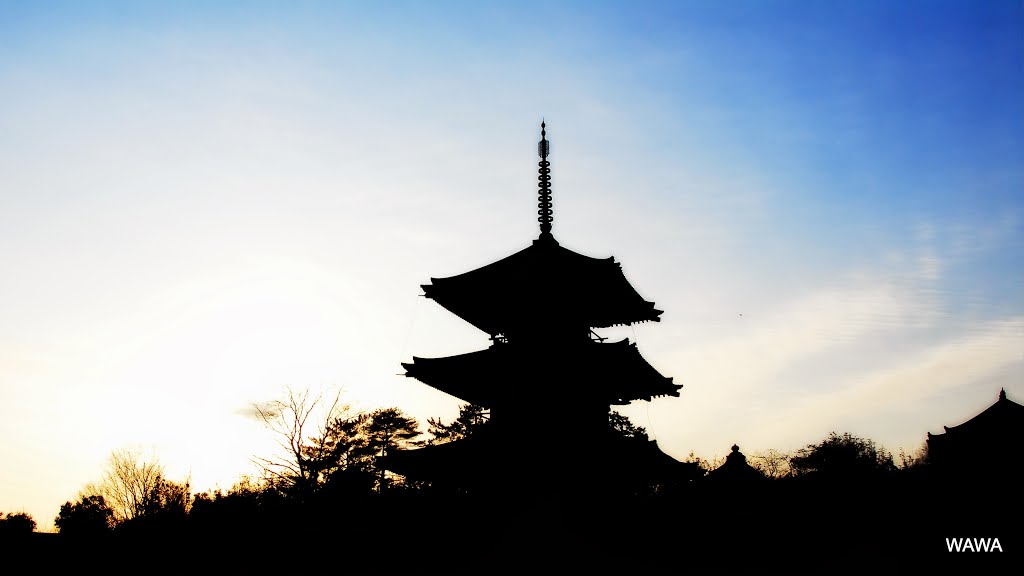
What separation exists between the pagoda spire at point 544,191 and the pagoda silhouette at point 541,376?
0.04m

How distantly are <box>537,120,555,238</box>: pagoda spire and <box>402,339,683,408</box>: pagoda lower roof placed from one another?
3.79 metres

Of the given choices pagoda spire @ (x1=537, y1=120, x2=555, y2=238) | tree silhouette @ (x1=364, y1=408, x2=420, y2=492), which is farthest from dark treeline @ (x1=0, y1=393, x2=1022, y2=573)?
tree silhouette @ (x1=364, y1=408, x2=420, y2=492)

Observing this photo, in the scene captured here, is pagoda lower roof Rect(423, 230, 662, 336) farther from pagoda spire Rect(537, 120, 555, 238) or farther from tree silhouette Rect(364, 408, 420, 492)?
tree silhouette Rect(364, 408, 420, 492)

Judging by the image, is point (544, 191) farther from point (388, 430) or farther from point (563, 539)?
point (388, 430)

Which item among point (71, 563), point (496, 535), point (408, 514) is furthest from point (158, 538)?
point (496, 535)

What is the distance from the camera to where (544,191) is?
67.9ft

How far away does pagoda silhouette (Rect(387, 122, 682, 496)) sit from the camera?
1817cm

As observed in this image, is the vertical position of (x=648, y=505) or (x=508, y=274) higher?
(x=508, y=274)

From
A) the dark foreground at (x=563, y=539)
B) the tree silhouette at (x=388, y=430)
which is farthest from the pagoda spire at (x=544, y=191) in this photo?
the tree silhouette at (x=388, y=430)

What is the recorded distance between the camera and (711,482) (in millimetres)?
24328

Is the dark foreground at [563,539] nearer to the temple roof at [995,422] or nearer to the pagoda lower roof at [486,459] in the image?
the pagoda lower roof at [486,459]

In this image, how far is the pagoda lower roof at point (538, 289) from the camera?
1916 centimetres

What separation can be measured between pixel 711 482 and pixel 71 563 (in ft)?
66.0

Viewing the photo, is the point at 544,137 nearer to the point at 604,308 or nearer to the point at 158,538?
the point at 604,308
